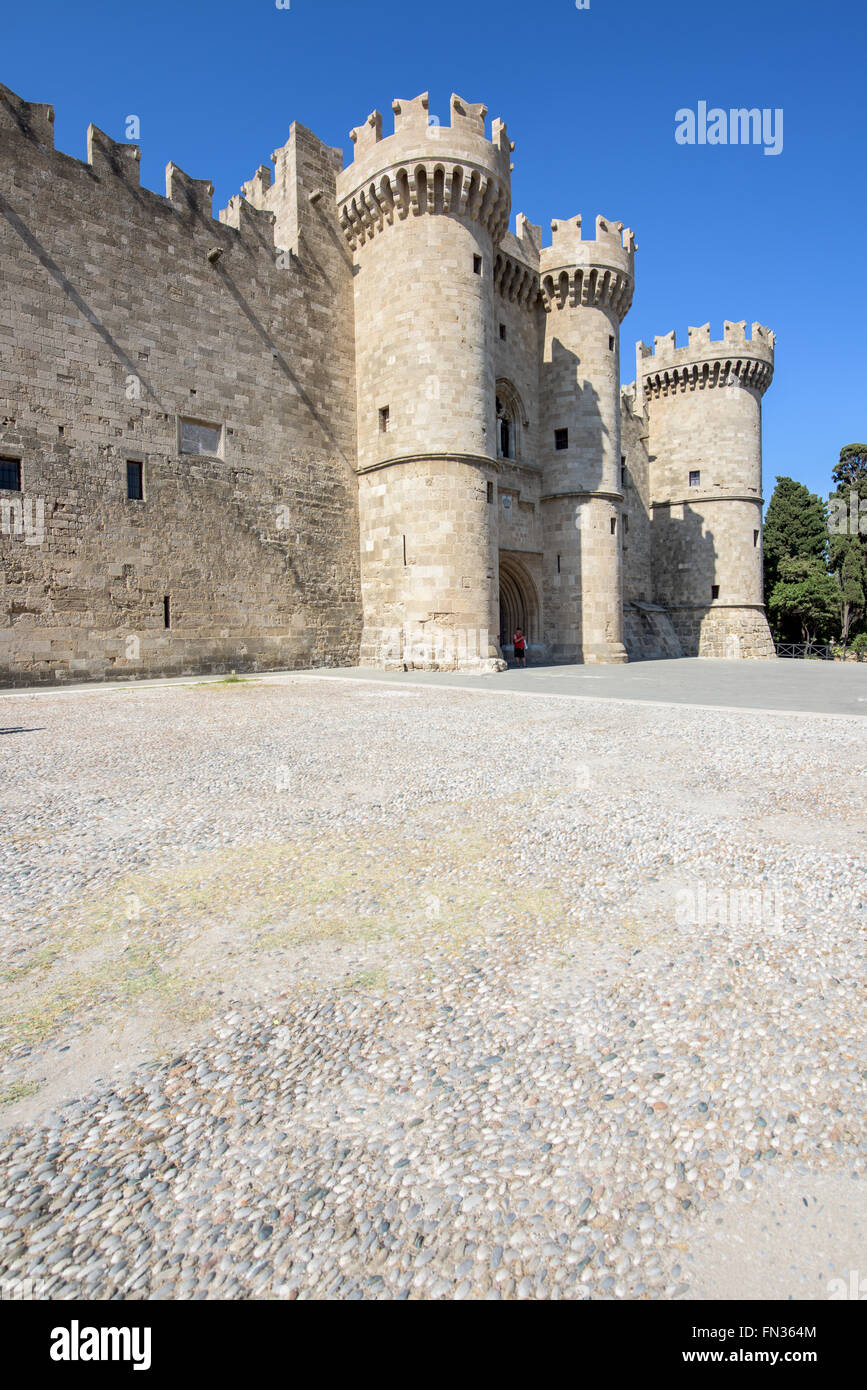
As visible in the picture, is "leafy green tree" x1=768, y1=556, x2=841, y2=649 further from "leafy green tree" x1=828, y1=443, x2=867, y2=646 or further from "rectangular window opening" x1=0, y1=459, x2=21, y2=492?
"rectangular window opening" x1=0, y1=459, x2=21, y2=492

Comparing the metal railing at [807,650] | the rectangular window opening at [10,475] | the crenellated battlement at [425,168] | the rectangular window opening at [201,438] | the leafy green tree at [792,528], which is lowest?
the metal railing at [807,650]

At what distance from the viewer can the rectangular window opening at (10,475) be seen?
47.5 ft

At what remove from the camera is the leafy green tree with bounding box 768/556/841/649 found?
126 feet

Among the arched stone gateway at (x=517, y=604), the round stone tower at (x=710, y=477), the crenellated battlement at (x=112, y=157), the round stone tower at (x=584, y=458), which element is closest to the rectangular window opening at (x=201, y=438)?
the crenellated battlement at (x=112, y=157)

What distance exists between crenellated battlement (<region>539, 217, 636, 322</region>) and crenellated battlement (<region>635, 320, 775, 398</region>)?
8.10m

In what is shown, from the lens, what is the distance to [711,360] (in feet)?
101

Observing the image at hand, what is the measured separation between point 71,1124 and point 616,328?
2794 cm

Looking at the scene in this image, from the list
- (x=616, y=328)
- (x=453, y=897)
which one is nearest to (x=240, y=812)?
(x=453, y=897)

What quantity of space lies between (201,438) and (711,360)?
924 inches

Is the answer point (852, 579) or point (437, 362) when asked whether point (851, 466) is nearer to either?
point (852, 579)

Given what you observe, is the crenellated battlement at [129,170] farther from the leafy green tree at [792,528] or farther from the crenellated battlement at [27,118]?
the leafy green tree at [792,528]

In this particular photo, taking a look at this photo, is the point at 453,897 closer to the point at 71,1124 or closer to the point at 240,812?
the point at 71,1124

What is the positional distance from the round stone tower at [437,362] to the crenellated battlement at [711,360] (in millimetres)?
14769

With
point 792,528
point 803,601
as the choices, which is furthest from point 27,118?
point 792,528
